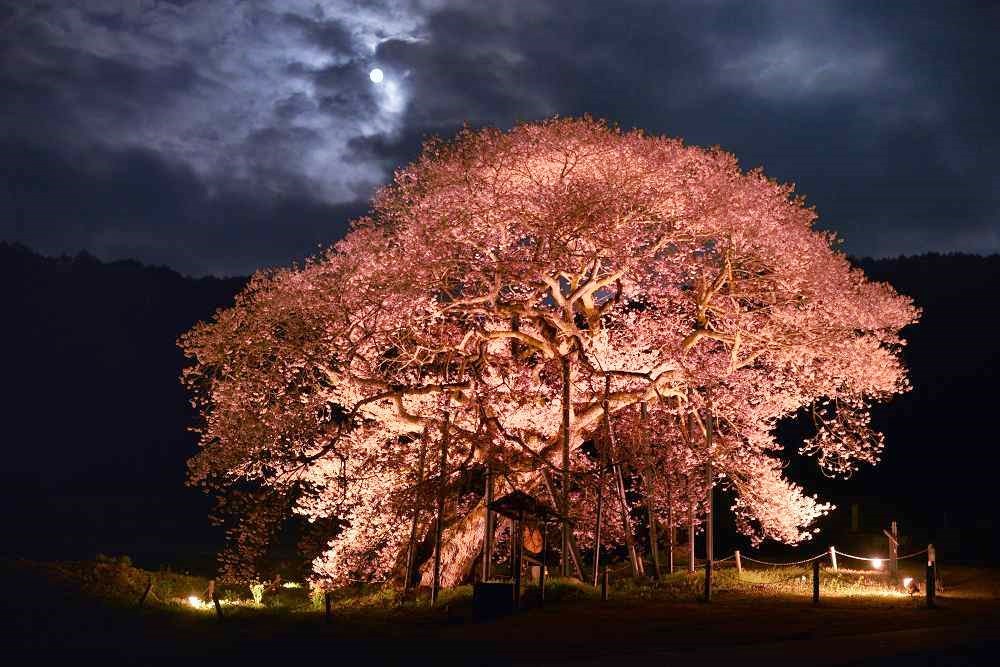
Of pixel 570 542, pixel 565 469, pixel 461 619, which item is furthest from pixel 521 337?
pixel 461 619

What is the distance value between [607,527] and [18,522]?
31.5 meters

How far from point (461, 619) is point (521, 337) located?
6745 millimetres

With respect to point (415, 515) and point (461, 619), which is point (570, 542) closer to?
point (415, 515)

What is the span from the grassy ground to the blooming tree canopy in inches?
98.1

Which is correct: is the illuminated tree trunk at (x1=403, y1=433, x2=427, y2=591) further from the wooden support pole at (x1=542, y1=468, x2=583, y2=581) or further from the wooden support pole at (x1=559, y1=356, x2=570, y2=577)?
the wooden support pole at (x1=559, y1=356, x2=570, y2=577)

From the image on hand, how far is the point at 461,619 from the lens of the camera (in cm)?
1494

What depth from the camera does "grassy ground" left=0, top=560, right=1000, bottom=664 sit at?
1120cm

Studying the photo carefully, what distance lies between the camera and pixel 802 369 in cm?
2033

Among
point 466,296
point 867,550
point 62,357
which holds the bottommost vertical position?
point 867,550

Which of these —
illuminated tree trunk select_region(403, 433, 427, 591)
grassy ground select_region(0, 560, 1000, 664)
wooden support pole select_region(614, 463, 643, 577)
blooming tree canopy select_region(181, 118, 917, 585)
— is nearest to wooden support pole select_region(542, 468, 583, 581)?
blooming tree canopy select_region(181, 118, 917, 585)

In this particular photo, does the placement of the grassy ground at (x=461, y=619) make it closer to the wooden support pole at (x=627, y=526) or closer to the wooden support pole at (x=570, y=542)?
the wooden support pole at (x=627, y=526)

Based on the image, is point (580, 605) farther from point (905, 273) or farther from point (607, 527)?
point (905, 273)

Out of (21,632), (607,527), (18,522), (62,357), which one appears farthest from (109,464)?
(21,632)

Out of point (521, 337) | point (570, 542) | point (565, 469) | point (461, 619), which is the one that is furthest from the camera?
point (521, 337)
